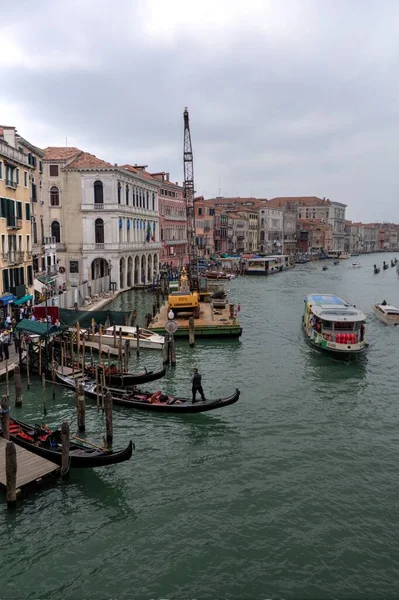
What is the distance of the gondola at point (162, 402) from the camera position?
1861 cm

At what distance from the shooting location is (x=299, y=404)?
66.8 feet

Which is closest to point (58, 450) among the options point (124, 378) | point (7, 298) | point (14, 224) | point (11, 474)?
point (11, 474)

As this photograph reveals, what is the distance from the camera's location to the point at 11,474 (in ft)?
41.2

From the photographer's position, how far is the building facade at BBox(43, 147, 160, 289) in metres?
48.5

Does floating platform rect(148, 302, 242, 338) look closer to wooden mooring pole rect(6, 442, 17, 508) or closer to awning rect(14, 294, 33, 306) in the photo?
awning rect(14, 294, 33, 306)

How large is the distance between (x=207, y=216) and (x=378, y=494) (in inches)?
3449

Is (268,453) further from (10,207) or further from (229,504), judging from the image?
(10,207)

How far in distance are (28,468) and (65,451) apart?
101 centimetres

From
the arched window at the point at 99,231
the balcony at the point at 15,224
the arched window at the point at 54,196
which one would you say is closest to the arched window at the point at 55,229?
the arched window at the point at 54,196

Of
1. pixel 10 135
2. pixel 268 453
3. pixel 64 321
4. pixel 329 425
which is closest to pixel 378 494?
pixel 268 453

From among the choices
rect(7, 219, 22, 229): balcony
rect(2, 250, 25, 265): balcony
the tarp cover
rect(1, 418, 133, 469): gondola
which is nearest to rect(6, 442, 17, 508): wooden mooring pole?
rect(1, 418, 133, 469): gondola

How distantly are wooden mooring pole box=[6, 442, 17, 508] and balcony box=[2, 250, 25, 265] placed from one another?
1837cm

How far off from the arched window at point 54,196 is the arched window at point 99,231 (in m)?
3.95

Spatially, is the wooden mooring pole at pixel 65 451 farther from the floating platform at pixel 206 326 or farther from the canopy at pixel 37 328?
the floating platform at pixel 206 326
